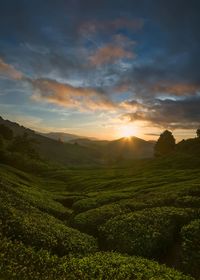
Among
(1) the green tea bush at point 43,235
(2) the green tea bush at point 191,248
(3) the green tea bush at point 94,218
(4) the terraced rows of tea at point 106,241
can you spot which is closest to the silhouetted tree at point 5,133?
(4) the terraced rows of tea at point 106,241

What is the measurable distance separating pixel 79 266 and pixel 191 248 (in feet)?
36.8

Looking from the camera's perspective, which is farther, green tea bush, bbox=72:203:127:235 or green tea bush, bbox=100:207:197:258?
green tea bush, bbox=72:203:127:235

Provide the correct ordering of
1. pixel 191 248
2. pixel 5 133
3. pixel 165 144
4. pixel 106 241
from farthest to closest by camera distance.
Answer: pixel 165 144, pixel 5 133, pixel 106 241, pixel 191 248

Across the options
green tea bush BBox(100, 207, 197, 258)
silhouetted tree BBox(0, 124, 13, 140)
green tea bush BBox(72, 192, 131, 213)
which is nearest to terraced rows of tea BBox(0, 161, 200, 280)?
green tea bush BBox(100, 207, 197, 258)

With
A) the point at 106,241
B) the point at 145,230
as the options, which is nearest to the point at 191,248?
the point at 145,230

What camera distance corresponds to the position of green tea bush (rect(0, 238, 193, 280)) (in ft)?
78.5

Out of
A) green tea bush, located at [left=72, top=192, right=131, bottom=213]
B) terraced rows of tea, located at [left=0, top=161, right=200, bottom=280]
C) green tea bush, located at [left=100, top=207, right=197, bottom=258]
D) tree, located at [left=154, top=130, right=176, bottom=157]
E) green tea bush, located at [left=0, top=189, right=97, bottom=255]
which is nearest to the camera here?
terraced rows of tea, located at [left=0, top=161, right=200, bottom=280]

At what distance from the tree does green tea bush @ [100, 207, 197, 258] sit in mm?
134335

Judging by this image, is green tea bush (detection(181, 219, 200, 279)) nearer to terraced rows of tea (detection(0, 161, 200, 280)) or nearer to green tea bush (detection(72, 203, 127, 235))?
terraced rows of tea (detection(0, 161, 200, 280))

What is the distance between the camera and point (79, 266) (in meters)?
26.4

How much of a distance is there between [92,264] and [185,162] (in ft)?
272

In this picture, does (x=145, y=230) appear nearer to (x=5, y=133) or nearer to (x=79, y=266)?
(x=79, y=266)

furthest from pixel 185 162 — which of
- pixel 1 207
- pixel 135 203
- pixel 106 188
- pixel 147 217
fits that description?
pixel 1 207

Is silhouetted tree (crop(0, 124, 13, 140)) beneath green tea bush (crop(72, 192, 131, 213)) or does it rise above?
above
